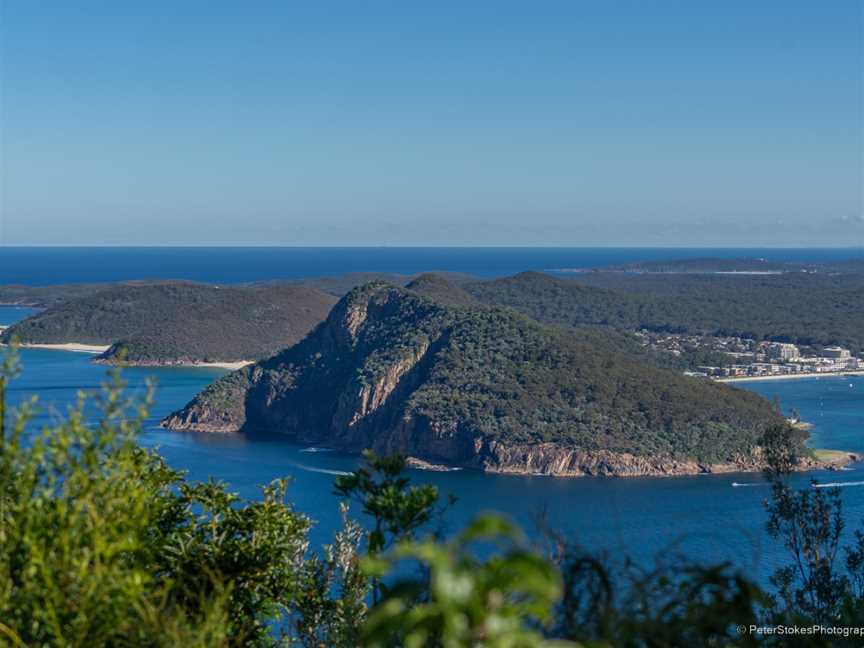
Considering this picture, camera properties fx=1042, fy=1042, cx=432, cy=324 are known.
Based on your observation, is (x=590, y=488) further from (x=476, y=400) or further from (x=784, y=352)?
(x=784, y=352)

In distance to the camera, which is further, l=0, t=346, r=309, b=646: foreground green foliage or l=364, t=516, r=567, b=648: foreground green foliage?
l=0, t=346, r=309, b=646: foreground green foliage

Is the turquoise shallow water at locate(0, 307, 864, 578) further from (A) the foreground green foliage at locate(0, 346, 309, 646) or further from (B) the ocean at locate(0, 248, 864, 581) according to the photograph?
(A) the foreground green foliage at locate(0, 346, 309, 646)

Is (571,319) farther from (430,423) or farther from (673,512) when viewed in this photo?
(673,512)

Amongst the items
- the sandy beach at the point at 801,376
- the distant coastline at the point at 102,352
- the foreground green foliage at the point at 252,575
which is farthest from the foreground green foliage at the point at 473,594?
the distant coastline at the point at 102,352

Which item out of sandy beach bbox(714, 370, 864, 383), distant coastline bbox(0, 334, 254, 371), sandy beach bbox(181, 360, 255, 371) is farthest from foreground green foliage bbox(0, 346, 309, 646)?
sandy beach bbox(181, 360, 255, 371)

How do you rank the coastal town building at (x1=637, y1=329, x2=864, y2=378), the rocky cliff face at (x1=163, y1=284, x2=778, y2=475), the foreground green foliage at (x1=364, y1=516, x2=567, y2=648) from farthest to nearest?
the coastal town building at (x1=637, y1=329, x2=864, y2=378) < the rocky cliff face at (x1=163, y1=284, x2=778, y2=475) < the foreground green foliage at (x1=364, y1=516, x2=567, y2=648)

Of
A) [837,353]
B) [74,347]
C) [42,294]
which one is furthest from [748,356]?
[42,294]

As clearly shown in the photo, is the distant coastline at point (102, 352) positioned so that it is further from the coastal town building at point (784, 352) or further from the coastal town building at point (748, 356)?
the coastal town building at point (784, 352)
